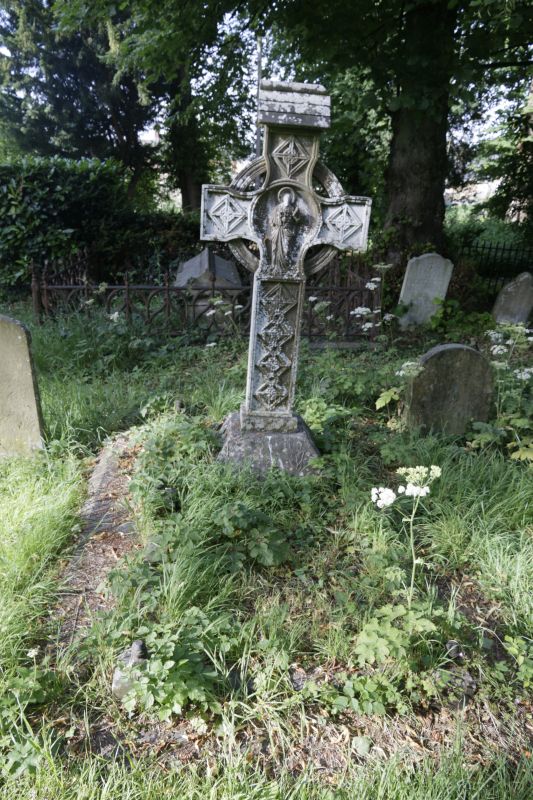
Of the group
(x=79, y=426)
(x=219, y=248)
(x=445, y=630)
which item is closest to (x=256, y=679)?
(x=445, y=630)

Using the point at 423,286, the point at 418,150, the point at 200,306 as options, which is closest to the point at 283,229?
the point at 200,306

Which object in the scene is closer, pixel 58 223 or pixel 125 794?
pixel 125 794

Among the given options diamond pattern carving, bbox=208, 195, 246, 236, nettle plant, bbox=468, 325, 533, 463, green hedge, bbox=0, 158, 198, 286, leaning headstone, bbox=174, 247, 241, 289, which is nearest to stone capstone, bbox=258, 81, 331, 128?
diamond pattern carving, bbox=208, 195, 246, 236

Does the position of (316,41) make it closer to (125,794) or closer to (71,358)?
(71,358)

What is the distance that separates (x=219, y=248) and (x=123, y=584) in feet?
29.0

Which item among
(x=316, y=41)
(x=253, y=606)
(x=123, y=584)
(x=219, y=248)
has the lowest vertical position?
(x=253, y=606)

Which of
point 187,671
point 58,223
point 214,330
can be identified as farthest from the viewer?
point 58,223

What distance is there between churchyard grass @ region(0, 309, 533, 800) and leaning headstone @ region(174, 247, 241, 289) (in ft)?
11.9

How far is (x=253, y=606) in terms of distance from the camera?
7.84 feet

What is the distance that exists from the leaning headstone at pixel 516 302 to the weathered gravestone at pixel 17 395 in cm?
698

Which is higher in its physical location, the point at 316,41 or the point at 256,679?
the point at 316,41

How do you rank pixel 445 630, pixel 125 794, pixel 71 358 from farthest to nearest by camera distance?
pixel 71 358 < pixel 445 630 < pixel 125 794

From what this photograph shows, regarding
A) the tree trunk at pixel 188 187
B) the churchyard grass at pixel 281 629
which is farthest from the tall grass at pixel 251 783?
the tree trunk at pixel 188 187

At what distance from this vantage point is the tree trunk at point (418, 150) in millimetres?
6625
